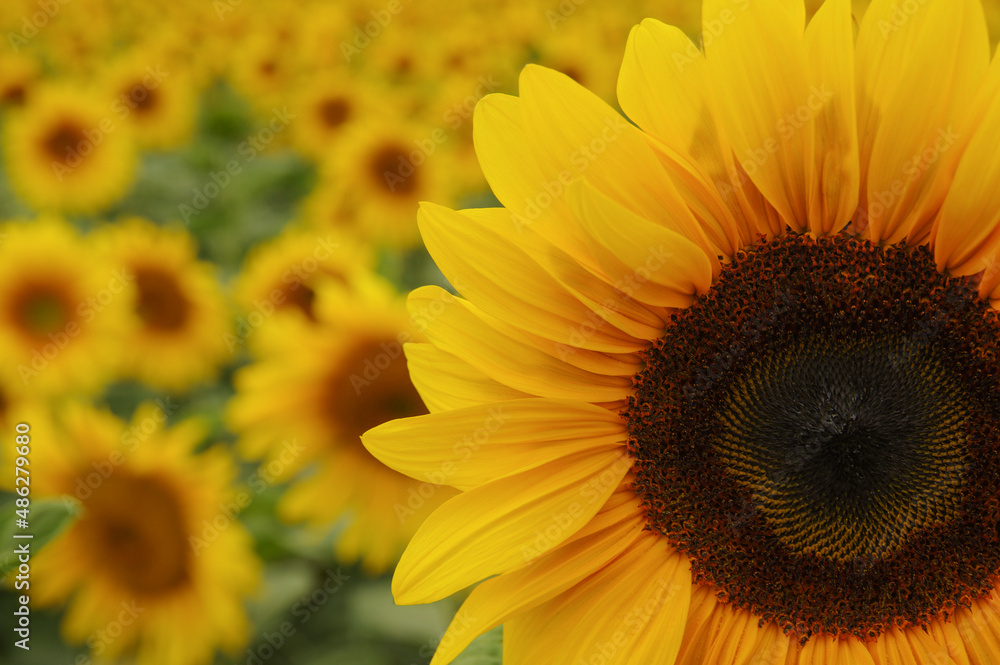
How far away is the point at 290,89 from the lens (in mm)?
4879

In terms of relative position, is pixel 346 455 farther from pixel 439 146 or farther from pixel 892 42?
pixel 892 42

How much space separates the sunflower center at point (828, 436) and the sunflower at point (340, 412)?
4.38ft

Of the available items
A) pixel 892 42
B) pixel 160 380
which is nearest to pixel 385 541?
pixel 160 380

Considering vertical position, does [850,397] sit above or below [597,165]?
below

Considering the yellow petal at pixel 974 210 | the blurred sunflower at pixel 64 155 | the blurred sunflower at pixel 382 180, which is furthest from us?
the blurred sunflower at pixel 64 155

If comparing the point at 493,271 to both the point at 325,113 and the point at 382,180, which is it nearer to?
the point at 382,180

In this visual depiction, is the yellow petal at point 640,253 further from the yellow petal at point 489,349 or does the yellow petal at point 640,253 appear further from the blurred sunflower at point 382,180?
the blurred sunflower at point 382,180

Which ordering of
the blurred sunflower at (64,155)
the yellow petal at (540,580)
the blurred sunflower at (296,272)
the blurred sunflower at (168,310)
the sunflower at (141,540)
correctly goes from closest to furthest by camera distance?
1. the yellow petal at (540,580)
2. the sunflower at (141,540)
3. the blurred sunflower at (296,272)
4. the blurred sunflower at (168,310)
5. the blurred sunflower at (64,155)

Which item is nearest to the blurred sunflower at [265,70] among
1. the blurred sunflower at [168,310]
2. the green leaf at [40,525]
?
the blurred sunflower at [168,310]

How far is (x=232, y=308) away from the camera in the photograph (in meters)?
3.43

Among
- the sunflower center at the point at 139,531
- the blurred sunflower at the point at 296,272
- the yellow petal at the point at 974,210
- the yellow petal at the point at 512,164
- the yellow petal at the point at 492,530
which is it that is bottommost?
the yellow petal at the point at 492,530

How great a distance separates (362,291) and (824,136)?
165cm

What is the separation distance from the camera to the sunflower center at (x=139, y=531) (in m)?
2.40

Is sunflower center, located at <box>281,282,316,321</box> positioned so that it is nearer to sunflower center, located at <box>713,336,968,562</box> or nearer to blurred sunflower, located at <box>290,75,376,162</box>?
blurred sunflower, located at <box>290,75,376,162</box>
